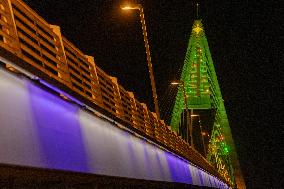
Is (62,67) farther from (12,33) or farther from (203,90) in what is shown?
(203,90)

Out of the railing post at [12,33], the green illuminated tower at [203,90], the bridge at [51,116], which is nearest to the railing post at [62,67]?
the bridge at [51,116]

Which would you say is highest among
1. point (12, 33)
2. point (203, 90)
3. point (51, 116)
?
point (203, 90)

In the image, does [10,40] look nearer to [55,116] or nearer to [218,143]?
[55,116]

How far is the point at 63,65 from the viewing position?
34.0ft

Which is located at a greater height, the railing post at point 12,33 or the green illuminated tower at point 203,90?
the green illuminated tower at point 203,90

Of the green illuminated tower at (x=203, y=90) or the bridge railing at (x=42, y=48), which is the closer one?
the bridge railing at (x=42, y=48)

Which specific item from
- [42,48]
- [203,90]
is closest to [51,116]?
[42,48]

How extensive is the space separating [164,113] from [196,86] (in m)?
29.9

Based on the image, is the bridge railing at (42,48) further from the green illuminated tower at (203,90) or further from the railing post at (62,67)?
the green illuminated tower at (203,90)

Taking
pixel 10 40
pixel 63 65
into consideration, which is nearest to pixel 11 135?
pixel 10 40

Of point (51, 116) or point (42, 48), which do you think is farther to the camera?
point (42, 48)

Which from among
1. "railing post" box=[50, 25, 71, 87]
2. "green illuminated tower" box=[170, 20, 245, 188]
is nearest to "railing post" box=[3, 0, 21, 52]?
"railing post" box=[50, 25, 71, 87]

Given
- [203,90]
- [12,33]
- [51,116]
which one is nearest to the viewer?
[12,33]

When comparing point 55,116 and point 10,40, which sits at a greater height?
point 10,40
